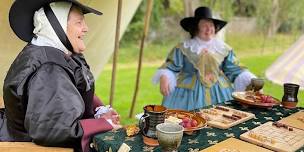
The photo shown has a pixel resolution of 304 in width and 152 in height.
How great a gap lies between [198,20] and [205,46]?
0.76 ft

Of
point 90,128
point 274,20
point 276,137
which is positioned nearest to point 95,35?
point 90,128

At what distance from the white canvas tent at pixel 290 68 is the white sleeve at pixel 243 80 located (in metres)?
0.23

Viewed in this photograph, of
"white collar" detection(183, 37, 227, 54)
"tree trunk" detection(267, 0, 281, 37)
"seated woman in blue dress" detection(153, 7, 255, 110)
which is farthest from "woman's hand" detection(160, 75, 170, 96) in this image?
"tree trunk" detection(267, 0, 281, 37)

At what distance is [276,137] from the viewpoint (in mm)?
1644

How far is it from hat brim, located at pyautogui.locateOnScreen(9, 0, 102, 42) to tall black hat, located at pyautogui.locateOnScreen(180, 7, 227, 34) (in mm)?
1391

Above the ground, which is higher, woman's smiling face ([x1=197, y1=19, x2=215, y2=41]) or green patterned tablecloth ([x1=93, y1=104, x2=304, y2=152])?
woman's smiling face ([x1=197, y1=19, x2=215, y2=41])

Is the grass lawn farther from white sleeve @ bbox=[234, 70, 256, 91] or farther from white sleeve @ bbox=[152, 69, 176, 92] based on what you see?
white sleeve @ bbox=[234, 70, 256, 91]

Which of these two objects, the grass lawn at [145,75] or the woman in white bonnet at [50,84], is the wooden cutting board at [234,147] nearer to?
the woman in white bonnet at [50,84]

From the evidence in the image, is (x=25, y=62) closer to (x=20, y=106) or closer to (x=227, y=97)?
(x=20, y=106)

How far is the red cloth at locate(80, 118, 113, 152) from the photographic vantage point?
167cm

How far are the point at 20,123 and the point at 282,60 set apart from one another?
2.26 metres

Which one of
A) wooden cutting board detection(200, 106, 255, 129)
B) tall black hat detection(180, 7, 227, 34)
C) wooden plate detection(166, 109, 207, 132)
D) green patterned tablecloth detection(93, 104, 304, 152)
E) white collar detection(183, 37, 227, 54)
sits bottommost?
green patterned tablecloth detection(93, 104, 304, 152)

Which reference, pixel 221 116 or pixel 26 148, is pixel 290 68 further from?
pixel 26 148

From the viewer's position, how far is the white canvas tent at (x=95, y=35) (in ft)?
9.14
